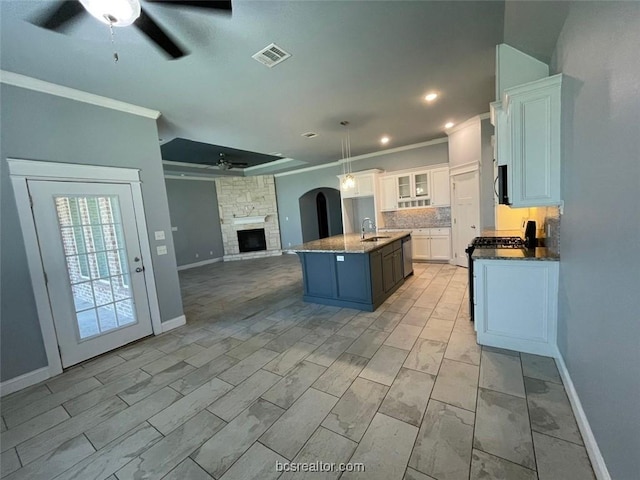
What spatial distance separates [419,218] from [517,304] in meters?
4.39

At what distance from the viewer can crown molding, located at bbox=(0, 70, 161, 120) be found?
7.63ft

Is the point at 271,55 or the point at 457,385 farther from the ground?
the point at 271,55

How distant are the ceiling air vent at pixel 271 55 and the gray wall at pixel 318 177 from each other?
4.74m

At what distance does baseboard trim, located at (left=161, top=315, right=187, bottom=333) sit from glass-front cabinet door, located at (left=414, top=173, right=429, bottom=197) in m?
5.45

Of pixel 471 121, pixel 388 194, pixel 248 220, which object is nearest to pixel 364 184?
pixel 388 194

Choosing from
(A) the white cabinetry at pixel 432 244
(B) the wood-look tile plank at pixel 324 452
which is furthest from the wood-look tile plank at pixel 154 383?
(A) the white cabinetry at pixel 432 244

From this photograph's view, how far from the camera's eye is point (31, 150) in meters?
2.45

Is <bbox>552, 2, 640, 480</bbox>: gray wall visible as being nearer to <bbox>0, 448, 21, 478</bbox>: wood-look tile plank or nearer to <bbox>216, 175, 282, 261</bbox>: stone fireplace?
<bbox>0, 448, 21, 478</bbox>: wood-look tile plank

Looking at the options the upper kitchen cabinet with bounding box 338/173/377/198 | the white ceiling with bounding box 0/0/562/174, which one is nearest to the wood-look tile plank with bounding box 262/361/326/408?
the white ceiling with bounding box 0/0/562/174

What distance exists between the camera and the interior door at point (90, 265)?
101 inches

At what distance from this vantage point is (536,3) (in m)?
1.70

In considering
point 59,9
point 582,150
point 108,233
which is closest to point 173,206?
point 108,233

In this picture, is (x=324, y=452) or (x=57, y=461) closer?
(x=324, y=452)

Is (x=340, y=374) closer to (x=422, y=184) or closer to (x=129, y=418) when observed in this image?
(x=129, y=418)
